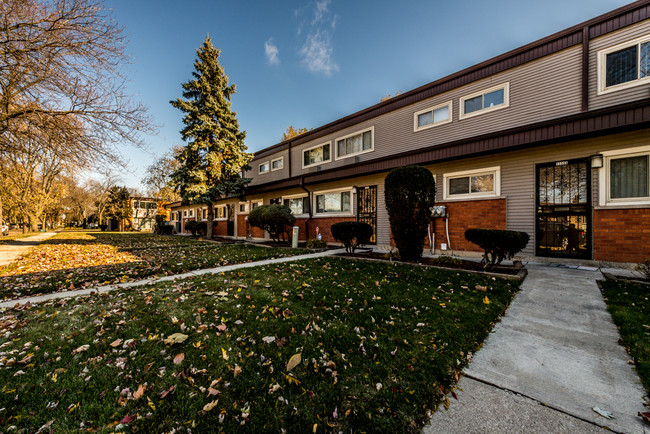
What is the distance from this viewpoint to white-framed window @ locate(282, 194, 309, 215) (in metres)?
14.3

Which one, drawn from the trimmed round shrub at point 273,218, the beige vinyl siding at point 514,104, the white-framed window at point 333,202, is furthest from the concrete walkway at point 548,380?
the trimmed round shrub at point 273,218

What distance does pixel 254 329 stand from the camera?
114 inches

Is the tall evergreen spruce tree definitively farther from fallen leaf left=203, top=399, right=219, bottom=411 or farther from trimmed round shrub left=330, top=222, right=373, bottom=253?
fallen leaf left=203, top=399, right=219, bottom=411

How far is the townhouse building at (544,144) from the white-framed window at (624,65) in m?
0.02

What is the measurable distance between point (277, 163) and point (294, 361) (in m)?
16.3

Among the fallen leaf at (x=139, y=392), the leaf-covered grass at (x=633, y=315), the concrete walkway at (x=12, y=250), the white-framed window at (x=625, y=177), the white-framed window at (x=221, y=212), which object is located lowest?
the concrete walkway at (x=12, y=250)

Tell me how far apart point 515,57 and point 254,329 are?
10.8 metres

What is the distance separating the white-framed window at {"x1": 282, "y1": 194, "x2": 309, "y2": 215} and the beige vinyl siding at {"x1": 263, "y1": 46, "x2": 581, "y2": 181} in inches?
215

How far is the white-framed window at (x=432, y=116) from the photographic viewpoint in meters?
9.31

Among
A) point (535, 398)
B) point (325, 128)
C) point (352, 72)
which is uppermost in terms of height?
point (352, 72)

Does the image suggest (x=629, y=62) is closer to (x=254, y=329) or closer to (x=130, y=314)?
(x=254, y=329)

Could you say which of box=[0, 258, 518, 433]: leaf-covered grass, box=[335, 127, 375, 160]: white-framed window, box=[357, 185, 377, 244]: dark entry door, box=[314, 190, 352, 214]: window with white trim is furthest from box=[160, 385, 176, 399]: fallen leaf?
box=[335, 127, 375, 160]: white-framed window

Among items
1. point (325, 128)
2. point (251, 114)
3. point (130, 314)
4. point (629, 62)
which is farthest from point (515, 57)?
point (251, 114)

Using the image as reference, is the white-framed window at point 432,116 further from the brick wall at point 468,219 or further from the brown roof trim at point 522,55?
the brick wall at point 468,219
